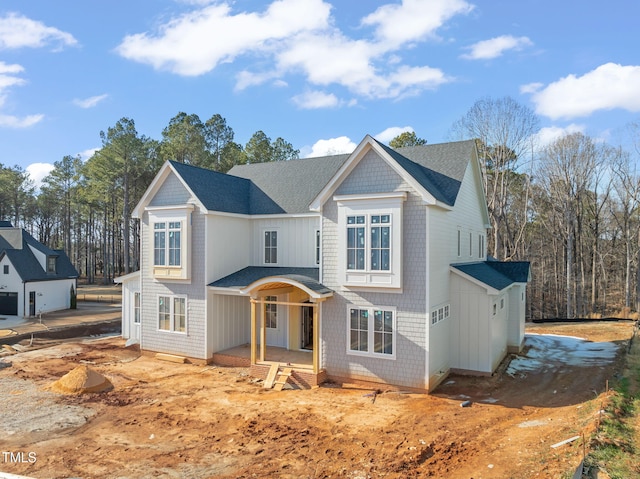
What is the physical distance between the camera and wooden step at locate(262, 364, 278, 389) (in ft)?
43.7

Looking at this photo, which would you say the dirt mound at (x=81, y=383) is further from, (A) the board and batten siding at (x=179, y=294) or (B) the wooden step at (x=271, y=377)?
(B) the wooden step at (x=271, y=377)

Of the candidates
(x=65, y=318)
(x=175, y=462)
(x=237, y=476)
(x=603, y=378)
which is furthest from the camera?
(x=65, y=318)

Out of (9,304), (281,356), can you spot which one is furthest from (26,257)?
(281,356)

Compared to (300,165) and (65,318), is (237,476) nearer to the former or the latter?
(300,165)

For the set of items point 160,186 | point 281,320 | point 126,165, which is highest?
point 126,165

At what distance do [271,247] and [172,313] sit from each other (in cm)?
479

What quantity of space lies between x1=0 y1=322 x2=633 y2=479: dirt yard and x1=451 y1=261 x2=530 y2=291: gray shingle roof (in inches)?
123

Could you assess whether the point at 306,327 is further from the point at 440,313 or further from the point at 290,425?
the point at 290,425

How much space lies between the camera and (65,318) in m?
27.6

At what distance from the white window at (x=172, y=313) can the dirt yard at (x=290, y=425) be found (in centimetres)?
178

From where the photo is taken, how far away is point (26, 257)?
3052 cm

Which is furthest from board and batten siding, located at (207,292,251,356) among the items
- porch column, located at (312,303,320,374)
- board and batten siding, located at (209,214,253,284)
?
porch column, located at (312,303,320,374)

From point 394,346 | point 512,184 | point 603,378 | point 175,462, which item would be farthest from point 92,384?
point 512,184

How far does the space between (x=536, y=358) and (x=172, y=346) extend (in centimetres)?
1455
